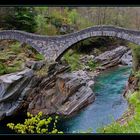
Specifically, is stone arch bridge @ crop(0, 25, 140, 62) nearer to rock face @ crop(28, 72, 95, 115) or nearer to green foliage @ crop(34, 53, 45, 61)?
green foliage @ crop(34, 53, 45, 61)

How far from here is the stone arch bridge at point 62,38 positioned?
5270 millimetres

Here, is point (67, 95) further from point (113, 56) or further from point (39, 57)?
point (39, 57)

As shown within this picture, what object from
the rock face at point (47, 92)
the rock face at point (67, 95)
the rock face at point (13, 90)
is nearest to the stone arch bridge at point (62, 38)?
the rock face at point (47, 92)

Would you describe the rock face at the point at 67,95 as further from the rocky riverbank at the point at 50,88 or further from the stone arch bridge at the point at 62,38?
the stone arch bridge at the point at 62,38

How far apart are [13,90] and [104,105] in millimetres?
1232

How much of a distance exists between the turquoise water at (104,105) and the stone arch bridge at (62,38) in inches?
20.7

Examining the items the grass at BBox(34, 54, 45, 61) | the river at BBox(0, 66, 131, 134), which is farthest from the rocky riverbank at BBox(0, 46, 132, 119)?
the grass at BBox(34, 54, 45, 61)

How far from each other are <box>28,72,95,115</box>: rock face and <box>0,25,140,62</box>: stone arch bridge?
2.48 feet

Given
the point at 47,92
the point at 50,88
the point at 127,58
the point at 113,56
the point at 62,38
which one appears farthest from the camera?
the point at 62,38

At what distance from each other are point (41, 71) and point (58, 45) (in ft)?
4.20

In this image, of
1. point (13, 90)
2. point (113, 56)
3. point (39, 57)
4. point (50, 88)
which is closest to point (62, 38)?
point (39, 57)

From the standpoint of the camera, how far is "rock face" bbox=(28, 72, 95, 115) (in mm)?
4055

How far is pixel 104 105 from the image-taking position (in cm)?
451
